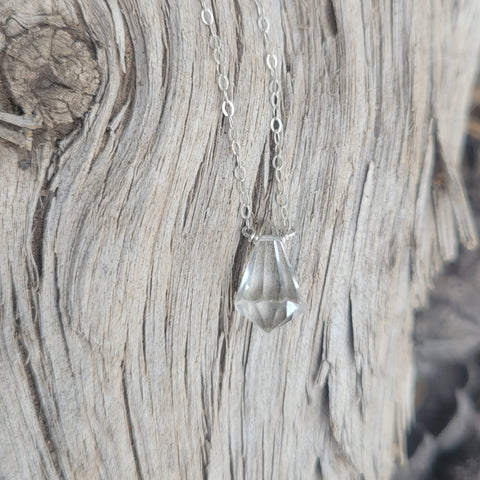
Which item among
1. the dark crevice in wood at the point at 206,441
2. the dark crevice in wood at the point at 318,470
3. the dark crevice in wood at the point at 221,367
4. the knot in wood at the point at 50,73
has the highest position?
the knot in wood at the point at 50,73

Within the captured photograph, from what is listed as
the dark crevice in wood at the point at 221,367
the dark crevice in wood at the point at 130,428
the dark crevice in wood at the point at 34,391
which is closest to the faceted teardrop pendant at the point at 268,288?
A: the dark crevice in wood at the point at 221,367

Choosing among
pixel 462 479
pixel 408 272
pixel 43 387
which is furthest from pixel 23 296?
pixel 462 479

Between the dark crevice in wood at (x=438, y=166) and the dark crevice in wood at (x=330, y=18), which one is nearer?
the dark crevice in wood at (x=330, y=18)

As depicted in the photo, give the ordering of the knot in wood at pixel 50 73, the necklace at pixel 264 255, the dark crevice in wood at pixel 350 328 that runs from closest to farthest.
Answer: the knot in wood at pixel 50 73 → the necklace at pixel 264 255 → the dark crevice in wood at pixel 350 328

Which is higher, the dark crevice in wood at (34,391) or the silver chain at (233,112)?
the silver chain at (233,112)

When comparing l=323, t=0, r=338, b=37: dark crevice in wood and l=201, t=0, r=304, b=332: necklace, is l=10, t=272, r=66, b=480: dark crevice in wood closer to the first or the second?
l=201, t=0, r=304, b=332: necklace

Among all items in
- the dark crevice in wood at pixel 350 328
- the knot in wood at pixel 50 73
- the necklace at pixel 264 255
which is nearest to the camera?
the knot in wood at pixel 50 73

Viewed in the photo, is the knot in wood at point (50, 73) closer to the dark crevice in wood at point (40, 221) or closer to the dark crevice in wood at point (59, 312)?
the dark crevice in wood at point (40, 221)

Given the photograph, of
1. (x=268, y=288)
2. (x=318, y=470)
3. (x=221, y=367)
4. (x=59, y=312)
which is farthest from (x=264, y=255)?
(x=318, y=470)

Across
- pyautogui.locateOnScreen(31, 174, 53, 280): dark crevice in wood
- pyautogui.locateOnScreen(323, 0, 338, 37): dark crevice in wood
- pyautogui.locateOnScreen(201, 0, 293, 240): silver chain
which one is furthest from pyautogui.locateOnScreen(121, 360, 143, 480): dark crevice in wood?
pyautogui.locateOnScreen(323, 0, 338, 37): dark crevice in wood
